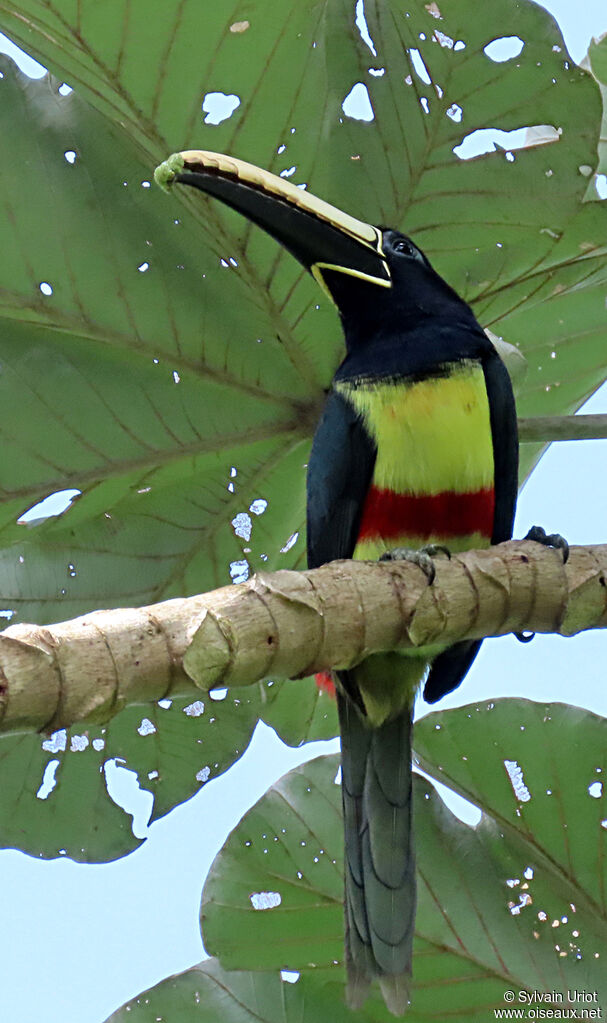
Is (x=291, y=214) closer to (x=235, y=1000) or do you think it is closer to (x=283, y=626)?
(x=283, y=626)

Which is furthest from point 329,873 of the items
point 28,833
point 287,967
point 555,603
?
point 555,603

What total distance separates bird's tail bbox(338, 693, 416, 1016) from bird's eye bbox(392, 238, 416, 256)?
1182 mm

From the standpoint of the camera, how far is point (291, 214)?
9.15 feet

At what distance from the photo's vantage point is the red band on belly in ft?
9.36

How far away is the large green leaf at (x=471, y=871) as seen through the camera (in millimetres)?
3045

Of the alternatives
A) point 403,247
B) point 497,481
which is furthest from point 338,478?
point 403,247

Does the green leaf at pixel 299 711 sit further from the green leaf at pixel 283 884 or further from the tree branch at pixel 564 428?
the tree branch at pixel 564 428

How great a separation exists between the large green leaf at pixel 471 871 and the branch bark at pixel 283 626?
78 cm

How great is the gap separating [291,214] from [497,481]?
2.83 feet

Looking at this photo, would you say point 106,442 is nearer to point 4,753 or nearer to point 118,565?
point 118,565

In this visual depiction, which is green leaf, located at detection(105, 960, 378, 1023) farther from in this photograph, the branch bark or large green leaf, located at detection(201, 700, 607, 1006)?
the branch bark

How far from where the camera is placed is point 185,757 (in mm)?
3582

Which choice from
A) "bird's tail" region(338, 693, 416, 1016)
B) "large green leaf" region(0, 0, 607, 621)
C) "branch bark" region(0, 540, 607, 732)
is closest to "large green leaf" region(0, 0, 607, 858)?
"large green leaf" region(0, 0, 607, 621)

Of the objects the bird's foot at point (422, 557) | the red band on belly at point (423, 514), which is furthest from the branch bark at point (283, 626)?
the red band on belly at point (423, 514)
